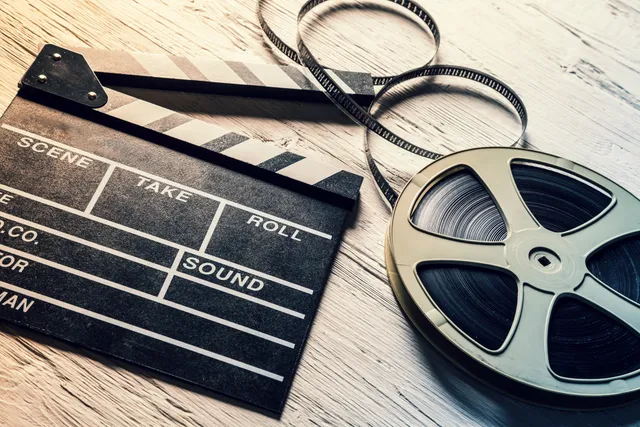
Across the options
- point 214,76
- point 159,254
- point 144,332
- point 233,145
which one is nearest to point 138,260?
point 159,254

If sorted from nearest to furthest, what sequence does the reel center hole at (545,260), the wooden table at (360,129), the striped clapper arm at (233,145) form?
1. the wooden table at (360,129)
2. the reel center hole at (545,260)
3. the striped clapper arm at (233,145)

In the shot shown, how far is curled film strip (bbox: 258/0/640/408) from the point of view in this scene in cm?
114

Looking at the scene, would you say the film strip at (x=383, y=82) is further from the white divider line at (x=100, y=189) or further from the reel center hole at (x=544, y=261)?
the white divider line at (x=100, y=189)

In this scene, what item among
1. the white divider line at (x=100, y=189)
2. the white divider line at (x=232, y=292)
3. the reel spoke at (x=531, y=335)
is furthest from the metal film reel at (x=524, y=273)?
the white divider line at (x=100, y=189)

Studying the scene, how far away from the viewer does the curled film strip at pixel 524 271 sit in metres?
1.14

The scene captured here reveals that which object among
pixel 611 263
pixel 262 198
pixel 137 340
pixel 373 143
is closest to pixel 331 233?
pixel 262 198

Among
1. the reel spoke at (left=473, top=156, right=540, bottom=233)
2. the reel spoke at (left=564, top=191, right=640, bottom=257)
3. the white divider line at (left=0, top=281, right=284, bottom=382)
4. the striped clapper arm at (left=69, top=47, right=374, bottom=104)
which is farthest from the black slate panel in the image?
the reel spoke at (left=564, top=191, right=640, bottom=257)

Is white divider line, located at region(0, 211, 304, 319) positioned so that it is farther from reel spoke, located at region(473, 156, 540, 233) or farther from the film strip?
reel spoke, located at region(473, 156, 540, 233)

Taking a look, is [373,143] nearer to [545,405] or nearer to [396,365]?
[396,365]

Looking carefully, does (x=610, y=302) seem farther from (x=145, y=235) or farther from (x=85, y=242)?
(x=85, y=242)

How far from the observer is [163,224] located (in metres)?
1.27

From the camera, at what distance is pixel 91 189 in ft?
4.21

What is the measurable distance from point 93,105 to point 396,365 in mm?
866

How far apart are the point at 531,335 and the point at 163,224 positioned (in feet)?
2.49
